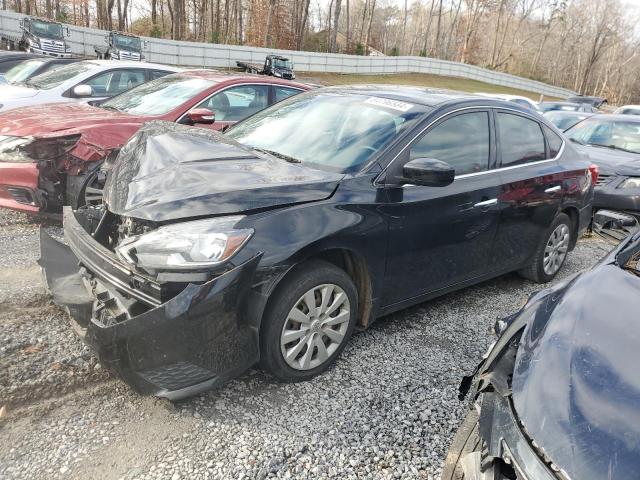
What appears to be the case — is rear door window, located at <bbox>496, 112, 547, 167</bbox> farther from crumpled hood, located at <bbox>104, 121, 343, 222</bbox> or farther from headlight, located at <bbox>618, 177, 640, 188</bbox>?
headlight, located at <bbox>618, 177, 640, 188</bbox>

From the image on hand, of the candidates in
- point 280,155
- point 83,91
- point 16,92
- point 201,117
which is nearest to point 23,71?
point 16,92

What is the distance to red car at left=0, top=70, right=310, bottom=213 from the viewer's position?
4793 millimetres

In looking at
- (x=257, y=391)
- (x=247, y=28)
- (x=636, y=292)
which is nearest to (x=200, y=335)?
(x=257, y=391)

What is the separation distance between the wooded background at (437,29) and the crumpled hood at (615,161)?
100 feet

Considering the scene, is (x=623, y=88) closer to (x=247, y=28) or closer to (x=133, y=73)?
(x=247, y=28)

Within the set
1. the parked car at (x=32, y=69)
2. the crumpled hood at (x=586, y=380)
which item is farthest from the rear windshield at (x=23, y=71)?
the crumpled hood at (x=586, y=380)

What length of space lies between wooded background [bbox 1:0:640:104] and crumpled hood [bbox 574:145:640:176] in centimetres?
3062

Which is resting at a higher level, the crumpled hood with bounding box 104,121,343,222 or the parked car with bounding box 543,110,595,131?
the crumpled hood with bounding box 104,121,343,222

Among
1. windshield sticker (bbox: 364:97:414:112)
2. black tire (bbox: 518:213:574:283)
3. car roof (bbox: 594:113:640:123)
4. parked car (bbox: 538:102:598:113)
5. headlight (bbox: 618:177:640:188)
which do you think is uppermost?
windshield sticker (bbox: 364:97:414:112)

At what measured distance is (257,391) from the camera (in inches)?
117

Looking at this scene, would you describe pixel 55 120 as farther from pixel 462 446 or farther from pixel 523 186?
pixel 462 446

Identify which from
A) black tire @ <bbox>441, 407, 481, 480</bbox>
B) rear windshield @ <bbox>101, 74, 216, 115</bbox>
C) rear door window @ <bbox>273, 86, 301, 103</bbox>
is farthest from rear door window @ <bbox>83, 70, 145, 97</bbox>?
black tire @ <bbox>441, 407, 481, 480</bbox>

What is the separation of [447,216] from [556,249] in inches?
80.3

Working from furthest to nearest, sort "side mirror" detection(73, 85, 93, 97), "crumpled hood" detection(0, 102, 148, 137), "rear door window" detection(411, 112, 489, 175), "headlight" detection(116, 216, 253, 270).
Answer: "side mirror" detection(73, 85, 93, 97) → "crumpled hood" detection(0, 102, 148, 137) → "rear door window" detection(411, 112, 489, 175) → "headlight" detection(116, 216, 253, 270)
